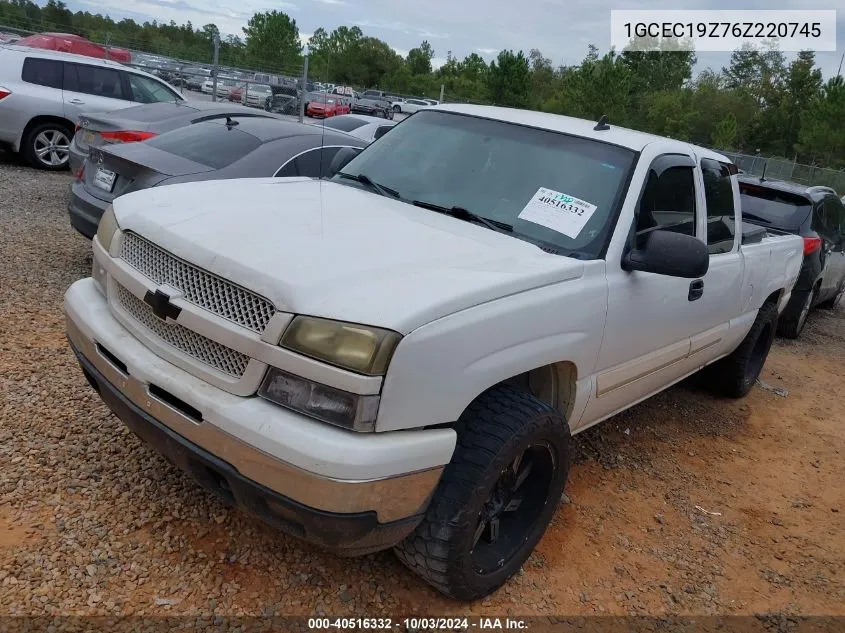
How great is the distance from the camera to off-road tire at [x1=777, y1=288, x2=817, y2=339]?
789 cm

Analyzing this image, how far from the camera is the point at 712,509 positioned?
3.96 m

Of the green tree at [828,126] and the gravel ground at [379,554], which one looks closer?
the gravel ground at [379,554]

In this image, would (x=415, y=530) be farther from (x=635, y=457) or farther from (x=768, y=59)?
(x=768, y=59)

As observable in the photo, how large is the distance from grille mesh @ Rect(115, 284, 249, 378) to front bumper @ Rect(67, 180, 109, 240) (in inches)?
109

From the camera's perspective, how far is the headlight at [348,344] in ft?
7.17

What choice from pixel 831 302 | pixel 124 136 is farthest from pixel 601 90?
pixel 124 136

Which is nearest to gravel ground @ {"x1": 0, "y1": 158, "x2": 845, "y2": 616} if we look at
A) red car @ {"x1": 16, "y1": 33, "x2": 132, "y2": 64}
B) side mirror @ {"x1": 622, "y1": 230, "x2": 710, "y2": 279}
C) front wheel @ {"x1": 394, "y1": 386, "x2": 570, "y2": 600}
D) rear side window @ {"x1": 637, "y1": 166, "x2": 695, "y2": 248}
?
front wheel @ {"x1": 394, "y1": 386, "x2": 570, "y2": 600}

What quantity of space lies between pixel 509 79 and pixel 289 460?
40112mm

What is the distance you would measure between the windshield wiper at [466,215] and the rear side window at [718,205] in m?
1.46

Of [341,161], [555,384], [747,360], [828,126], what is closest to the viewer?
[555,384]

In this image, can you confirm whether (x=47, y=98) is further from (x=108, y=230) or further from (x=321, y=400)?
(x=321, y=400)

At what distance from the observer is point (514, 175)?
11.4 feet

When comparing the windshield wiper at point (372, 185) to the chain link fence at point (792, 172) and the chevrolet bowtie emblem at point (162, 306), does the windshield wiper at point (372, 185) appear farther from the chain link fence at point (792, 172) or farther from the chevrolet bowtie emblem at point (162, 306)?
the chain link fence at point (792, 172)

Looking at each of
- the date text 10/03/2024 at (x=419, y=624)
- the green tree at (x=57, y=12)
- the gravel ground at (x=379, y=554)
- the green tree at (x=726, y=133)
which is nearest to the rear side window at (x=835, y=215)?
the gravel ground at (x=379, y=554)
